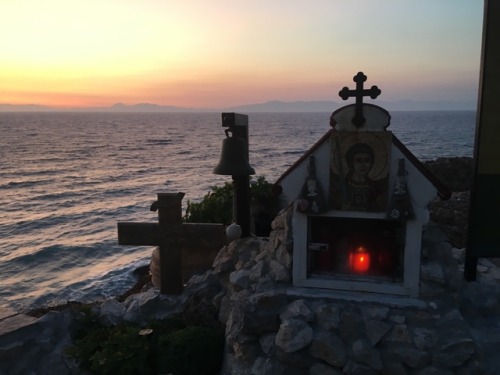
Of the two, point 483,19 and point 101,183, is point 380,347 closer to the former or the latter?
point 483,19

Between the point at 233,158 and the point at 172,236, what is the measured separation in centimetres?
213

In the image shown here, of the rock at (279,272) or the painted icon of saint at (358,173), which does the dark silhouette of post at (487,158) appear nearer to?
the painted icon of saint at (358,173)

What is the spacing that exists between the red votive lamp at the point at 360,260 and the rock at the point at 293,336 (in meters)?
1.42

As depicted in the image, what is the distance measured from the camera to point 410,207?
636cm

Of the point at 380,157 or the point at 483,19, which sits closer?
the point at 380,157

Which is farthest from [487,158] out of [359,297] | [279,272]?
[279,272]

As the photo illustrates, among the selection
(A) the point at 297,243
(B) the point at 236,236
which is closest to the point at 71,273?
(B) the point at 236,236

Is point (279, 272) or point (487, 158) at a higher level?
point (487, 158)

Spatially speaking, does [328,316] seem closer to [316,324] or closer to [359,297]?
[316,324]

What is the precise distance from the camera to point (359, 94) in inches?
250

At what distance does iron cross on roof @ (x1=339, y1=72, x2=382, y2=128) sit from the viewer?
6270 millimetres

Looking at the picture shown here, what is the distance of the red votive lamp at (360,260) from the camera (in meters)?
7.10

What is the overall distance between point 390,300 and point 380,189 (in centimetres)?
166

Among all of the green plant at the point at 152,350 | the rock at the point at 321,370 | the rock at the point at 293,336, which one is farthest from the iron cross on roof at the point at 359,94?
the green plant at the point at 152,350
